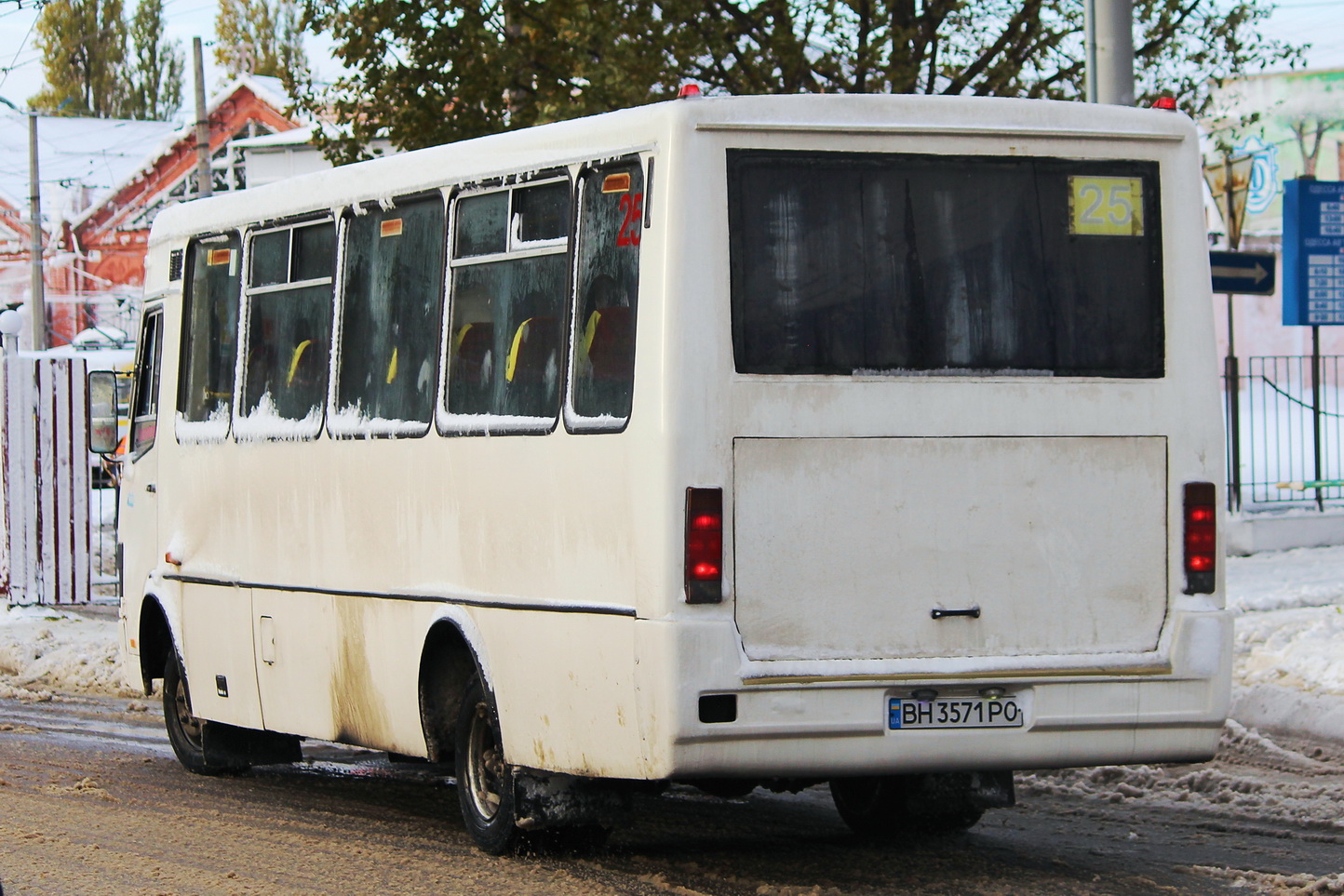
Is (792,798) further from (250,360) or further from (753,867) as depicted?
(250,360)

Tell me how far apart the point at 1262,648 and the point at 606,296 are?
270 inches

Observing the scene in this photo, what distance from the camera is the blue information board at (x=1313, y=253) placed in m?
19.0

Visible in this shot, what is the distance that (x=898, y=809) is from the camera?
8414 mm

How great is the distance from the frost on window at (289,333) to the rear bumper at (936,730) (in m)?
3.18

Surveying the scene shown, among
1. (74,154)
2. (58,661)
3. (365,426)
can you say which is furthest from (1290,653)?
(74,154)

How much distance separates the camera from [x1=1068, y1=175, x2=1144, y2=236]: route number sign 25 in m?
7.56

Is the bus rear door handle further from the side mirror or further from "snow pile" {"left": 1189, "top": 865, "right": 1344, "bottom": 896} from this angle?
the side mirror

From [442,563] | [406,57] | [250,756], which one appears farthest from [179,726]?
[406,57]

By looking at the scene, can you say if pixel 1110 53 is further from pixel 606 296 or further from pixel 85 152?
pixel 85 152

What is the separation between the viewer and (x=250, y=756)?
10.9 m

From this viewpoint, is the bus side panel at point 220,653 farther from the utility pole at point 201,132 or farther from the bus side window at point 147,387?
the utility pole at point 201,132

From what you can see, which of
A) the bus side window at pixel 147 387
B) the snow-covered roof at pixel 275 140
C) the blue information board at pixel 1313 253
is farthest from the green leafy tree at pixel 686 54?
the snow-covered roof at pixel 275 140

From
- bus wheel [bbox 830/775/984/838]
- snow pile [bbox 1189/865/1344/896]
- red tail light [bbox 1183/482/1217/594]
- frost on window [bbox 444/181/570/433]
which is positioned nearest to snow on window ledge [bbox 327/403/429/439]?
frost on window [bbox 444/181/570/433]

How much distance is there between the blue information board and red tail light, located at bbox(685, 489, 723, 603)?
1309cm
